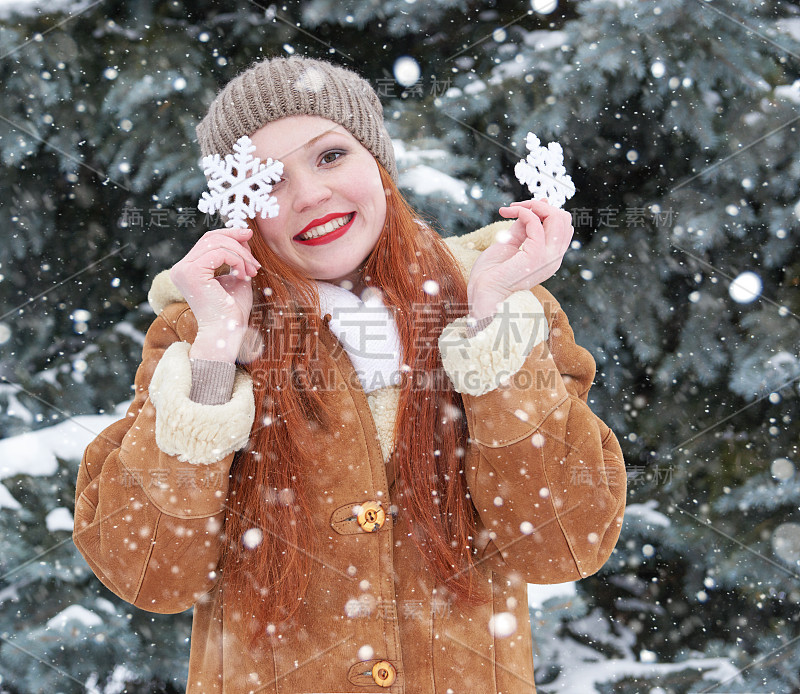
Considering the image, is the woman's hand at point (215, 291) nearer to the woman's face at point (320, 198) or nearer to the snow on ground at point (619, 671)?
the woman's face at point (320, 198)

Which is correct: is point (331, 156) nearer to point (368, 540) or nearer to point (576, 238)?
point (368, 540)

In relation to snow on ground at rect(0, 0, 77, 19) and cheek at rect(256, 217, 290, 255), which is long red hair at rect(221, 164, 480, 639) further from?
snow on ground at rect(0, 0, 77, 19)

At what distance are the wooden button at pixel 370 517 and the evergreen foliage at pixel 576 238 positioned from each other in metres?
1.17

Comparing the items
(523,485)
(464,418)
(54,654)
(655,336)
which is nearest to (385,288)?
(464,418)

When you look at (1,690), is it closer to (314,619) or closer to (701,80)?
(314,619)

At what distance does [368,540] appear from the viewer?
147 centimetres

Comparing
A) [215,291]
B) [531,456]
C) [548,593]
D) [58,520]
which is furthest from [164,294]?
[548,593]

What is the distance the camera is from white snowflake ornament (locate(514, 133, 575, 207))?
1.45 metres

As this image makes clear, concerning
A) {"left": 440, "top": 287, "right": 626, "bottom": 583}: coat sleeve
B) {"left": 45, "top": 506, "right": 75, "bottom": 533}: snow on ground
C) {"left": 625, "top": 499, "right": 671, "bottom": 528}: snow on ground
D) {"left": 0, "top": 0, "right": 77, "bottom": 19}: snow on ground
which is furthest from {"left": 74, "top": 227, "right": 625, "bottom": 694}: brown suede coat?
{"left": 0, "top": 0, "right": 77, "bottom": 19}: snow on ground

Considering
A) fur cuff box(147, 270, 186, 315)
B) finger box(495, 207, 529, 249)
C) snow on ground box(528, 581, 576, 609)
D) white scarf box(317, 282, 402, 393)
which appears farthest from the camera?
snow on ground box(528, 581, 576, 609)

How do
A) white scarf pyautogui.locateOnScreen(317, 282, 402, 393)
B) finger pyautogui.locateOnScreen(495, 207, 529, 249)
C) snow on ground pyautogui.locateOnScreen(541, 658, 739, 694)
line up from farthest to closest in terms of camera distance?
snow on ground pyautogui.locateOnScreen(541, 658, 739, 694), white scarf pyautogui.locateOnScreen(317, 282, 402, 393), finger pyautogui.locateOnScreen(495, 207, 529, 249)

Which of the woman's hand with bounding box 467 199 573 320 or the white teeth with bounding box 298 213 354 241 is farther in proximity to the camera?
the white teeth with bounding box 298 213 354 241

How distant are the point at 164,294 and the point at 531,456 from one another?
1.02 metres

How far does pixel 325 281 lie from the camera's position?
1.67 m
